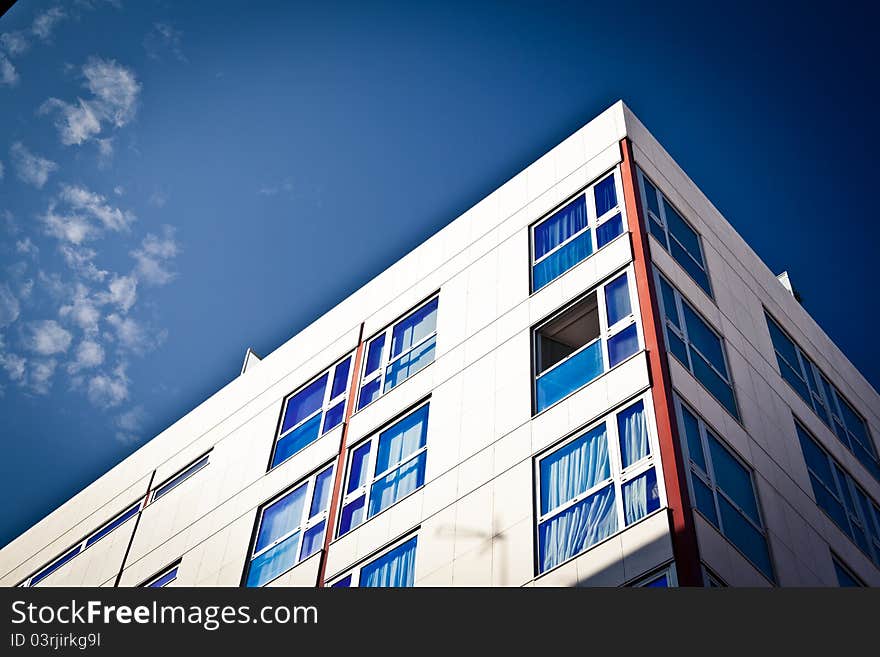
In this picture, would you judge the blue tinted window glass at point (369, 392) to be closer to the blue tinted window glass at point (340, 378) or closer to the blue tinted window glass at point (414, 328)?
the blue tinted window glass at point (414, 328)

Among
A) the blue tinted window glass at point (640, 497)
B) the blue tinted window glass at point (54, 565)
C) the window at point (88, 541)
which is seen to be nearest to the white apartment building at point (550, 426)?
the blue tinted window glass at point (640, 497)

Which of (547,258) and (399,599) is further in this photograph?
(547,258)

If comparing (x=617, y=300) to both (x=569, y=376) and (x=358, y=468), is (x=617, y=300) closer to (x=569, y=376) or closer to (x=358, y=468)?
(x=569, y=376)

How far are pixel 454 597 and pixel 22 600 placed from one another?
5.35m

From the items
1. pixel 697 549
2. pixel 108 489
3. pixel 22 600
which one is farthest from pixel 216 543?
pixel 697 549

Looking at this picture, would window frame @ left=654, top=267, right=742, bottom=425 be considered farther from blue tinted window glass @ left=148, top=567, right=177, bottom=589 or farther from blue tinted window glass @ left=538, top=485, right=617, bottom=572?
blue tinted window glass @ left=148, top=567, right=177, bottom=589

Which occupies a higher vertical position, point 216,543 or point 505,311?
point 505,311

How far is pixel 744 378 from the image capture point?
813 inches

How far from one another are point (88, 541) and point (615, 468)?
18.9 m

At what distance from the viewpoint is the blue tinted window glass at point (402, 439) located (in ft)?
69.1

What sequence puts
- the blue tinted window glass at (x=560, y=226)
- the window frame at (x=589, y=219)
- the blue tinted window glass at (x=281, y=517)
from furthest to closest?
the blue tinted window glass at (x=281, y=517) → the blue tinted window glass at (x=560, y=226) → the window frame at (x=589, y=219)

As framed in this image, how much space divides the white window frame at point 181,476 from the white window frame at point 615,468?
12642 mm

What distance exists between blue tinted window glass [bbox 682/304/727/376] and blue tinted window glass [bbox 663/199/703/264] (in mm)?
2252

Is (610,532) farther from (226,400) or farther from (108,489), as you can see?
(108,489)
